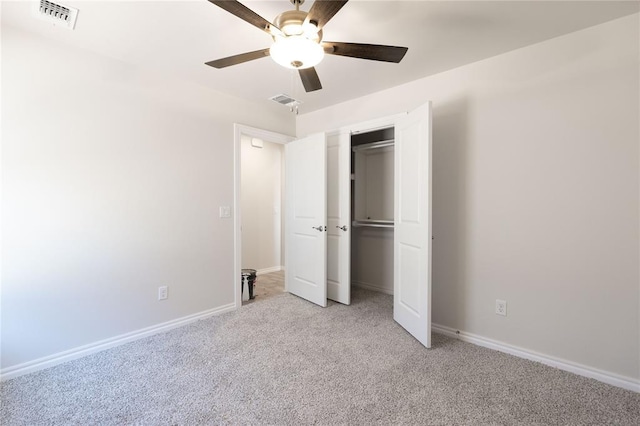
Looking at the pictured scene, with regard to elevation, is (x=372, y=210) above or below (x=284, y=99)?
below

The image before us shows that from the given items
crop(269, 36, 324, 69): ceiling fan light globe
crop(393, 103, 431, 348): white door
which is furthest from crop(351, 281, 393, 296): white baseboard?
crop(269, 36, 324, 69): ceiling fan light globe

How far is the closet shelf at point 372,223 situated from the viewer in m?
3.86

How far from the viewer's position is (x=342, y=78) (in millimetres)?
2762

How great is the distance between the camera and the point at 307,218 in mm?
3504

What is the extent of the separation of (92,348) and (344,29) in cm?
300

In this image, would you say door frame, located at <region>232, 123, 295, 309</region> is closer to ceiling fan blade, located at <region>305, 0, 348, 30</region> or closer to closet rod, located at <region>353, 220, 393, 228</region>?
closet rod, located at <region>353, 220, 393, 228</region>

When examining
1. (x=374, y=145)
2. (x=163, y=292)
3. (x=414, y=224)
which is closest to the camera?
(x=414, y=224)

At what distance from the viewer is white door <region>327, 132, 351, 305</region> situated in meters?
3.28

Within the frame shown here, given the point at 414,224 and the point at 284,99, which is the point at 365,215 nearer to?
the point at 414,224

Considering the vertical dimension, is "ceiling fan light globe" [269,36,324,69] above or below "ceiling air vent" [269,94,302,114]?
below

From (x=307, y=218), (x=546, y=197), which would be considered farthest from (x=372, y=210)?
(x=546, y=197)

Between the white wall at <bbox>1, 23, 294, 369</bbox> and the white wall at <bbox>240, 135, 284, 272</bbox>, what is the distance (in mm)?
1628

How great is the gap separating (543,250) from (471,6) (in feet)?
5.65

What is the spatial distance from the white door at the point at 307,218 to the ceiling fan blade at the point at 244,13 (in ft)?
5.94
